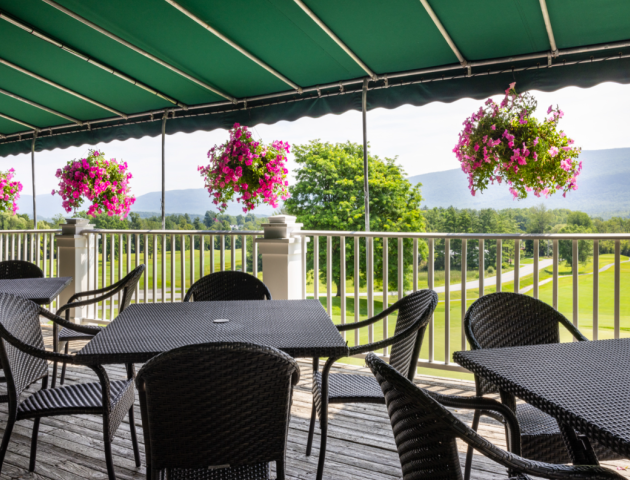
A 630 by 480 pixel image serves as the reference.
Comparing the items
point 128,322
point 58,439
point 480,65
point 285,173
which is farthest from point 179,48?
point 58,439

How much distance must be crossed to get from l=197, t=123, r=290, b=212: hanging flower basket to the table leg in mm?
3307

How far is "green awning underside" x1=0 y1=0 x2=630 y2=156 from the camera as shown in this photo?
2.99 meters

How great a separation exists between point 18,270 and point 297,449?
3.00 meters

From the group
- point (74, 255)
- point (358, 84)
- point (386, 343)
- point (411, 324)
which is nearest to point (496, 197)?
point (358, 84)

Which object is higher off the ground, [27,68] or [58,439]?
[27,68]

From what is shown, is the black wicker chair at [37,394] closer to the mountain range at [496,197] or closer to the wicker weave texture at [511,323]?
the wicker weave texture at [511,323]

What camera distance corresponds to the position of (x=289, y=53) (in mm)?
3664

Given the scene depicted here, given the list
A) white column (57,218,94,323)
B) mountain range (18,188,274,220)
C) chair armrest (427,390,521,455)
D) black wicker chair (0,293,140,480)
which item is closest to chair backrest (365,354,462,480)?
chair armrest (427,390,521,455)

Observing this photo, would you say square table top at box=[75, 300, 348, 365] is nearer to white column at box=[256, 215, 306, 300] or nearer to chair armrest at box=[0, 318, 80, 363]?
chair armrest at box=[0, 318, 80, 363]

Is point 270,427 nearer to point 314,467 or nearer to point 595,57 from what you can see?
point 314,467

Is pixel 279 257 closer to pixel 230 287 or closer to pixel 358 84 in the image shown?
pixel 230 287

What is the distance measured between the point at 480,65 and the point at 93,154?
14.0 feet

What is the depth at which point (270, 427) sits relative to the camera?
131 centimetres

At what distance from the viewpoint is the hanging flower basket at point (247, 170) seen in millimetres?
4090
